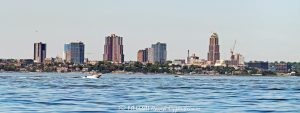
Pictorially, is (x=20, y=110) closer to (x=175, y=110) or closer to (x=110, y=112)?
(x=110, y=112)

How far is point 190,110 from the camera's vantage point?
61125mm

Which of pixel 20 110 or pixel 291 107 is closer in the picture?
pixel 20 110

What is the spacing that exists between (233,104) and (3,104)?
677 inches

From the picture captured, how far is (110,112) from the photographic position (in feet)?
193

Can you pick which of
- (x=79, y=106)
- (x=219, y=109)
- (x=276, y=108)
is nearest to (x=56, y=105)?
(x=79, y=106)

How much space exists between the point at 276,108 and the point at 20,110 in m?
18.6

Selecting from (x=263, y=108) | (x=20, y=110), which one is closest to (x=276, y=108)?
(x=263, y=108)

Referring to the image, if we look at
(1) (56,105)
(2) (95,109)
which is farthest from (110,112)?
(1) (56,105)

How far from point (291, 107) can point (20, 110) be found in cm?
2039

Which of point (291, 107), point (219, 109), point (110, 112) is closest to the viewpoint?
point (110, 112)

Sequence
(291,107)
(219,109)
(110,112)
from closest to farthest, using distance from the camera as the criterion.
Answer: (110,112) → (219,109) → (291,107)

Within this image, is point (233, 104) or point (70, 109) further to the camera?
point (233, 104)

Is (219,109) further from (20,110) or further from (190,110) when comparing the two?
(20,110)

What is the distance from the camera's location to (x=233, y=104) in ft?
228
